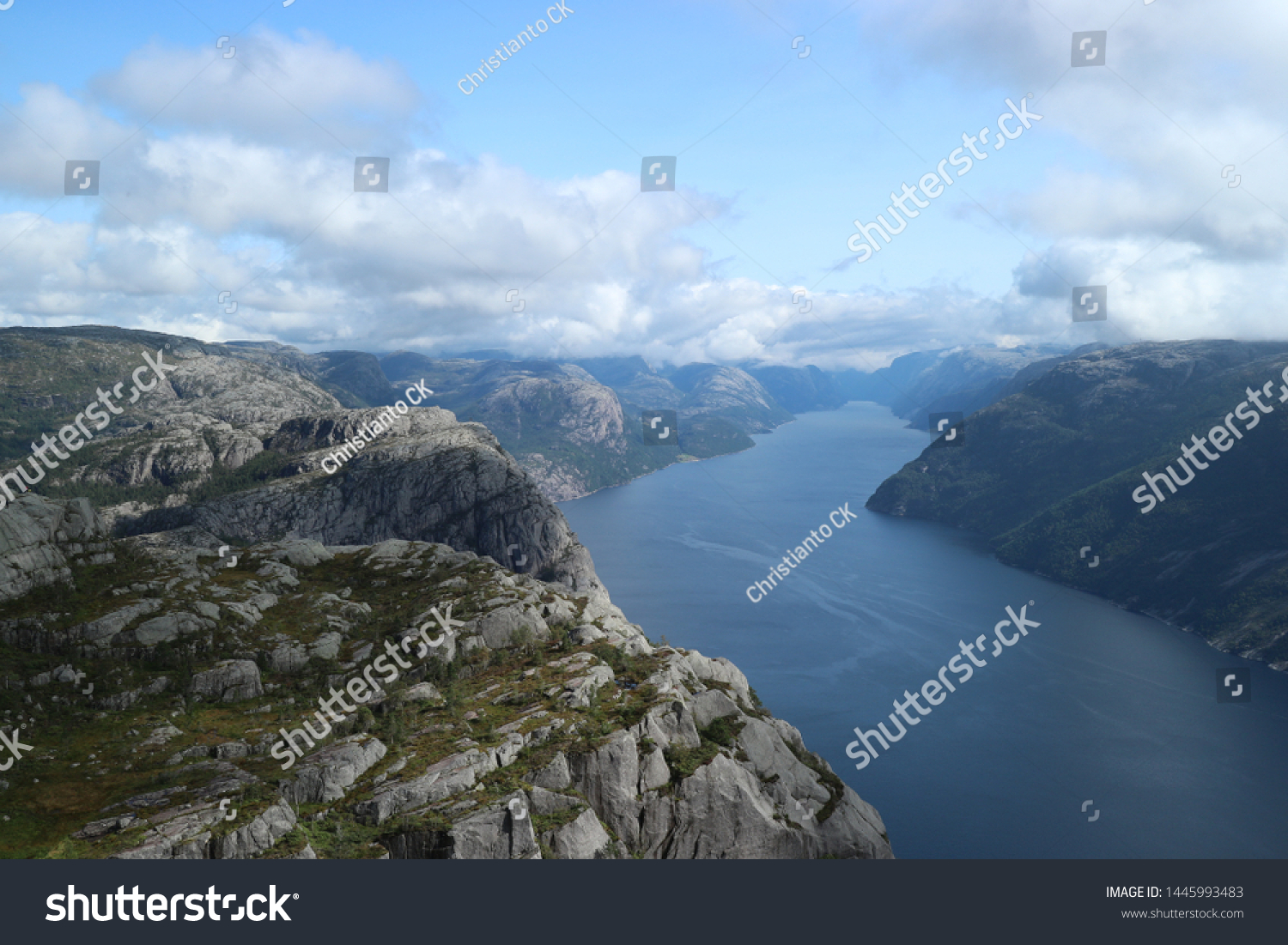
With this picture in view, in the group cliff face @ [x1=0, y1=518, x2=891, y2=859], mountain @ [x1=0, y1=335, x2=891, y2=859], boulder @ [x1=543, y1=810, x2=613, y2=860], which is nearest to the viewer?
cliff face @ [x1=0, y1=518, x2=891, y2=859]

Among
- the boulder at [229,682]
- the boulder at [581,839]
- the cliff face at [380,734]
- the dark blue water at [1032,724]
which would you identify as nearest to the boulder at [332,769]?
the cliff face at [380,734]

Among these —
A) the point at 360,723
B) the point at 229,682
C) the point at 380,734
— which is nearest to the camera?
the point at 380,734

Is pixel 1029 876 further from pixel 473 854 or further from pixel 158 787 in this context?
pixel 158 787

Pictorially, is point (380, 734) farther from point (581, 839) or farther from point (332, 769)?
point (581, 839)

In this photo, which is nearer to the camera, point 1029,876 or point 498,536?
point 1029,876

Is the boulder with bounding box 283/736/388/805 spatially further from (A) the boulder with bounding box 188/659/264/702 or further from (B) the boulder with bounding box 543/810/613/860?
(A) the boulder with bounding box 188/659/264/702

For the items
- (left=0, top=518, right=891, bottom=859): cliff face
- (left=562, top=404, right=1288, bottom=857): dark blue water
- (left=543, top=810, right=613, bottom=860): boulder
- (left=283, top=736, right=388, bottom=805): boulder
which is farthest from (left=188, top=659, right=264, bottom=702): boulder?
(left=562, top=404, right=1288, bottom=857): dark blue water

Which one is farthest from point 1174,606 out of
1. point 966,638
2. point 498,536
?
point 498,536

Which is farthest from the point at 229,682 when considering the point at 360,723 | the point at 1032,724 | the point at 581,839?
the point at 1032,724
